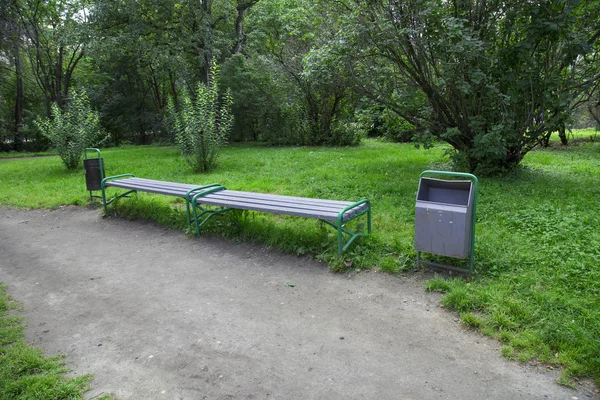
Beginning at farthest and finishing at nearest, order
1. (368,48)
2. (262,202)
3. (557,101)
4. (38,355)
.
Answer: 1. (368,48)
2. (557,101)
3. (262,202)
4. (38,355)

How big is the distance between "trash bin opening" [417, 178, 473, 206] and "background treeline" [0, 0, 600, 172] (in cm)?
323

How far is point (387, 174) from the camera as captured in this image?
8.62m

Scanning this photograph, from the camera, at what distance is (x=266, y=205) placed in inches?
199

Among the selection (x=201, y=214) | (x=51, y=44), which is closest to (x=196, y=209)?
(x=201, y=214)

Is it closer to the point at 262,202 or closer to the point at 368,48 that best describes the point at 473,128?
the point at 368,48

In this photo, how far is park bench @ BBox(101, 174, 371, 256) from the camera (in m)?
4.50

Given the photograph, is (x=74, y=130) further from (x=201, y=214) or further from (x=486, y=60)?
(x=486, y=60)

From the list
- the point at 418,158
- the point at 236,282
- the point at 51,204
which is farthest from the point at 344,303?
the point at 418,158

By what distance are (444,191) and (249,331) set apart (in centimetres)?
237

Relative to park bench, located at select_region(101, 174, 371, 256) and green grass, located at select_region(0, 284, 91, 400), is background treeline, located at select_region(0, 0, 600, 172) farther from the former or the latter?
green grass, located at select_region(0, 284, 91, 400)

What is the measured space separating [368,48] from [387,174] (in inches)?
99.6

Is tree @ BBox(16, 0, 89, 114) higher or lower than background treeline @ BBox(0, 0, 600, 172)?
higher

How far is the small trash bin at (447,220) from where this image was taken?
376 centimetres

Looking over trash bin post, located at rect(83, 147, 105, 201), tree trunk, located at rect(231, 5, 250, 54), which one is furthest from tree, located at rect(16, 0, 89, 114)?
trash bin post, located at rect(83, 147, 105, 201)
